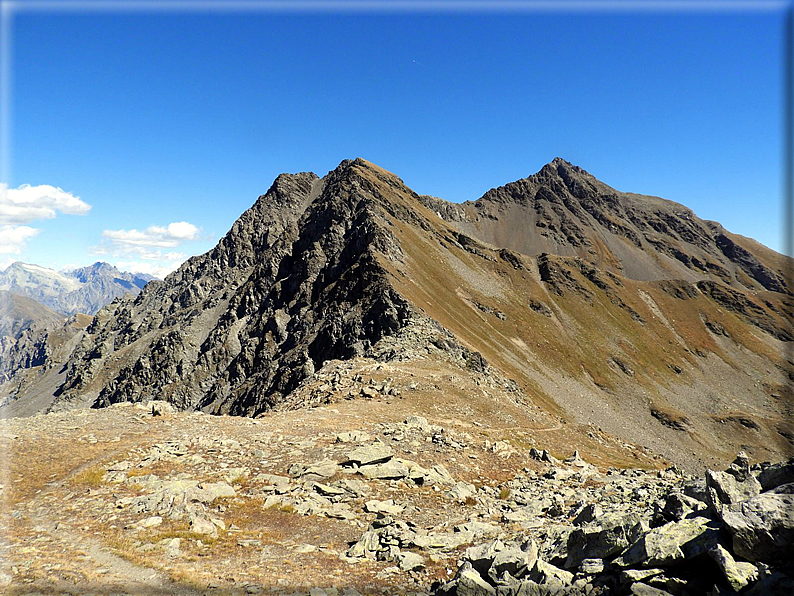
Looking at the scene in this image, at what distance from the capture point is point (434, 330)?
63.6 metres

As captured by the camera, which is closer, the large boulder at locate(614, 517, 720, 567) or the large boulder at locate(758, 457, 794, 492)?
the large boulder at locate(614, 517, 720, 567)

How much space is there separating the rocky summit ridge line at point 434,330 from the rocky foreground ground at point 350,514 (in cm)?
1604

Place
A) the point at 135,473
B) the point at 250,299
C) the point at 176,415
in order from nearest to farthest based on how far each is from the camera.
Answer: the point at 135,473
the point at 176,415
the point at 250,299

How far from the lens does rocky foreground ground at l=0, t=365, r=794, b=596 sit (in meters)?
10.1

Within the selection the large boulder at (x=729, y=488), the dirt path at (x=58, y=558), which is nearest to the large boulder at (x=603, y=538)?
the large boulder at (x=729, y=488)

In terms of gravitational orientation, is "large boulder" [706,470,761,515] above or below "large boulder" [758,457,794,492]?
below

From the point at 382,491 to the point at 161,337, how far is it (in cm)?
15131

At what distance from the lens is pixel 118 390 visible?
137 m

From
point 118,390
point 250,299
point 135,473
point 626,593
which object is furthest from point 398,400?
point 118,390

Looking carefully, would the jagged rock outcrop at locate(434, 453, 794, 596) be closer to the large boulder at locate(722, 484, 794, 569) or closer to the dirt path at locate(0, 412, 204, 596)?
the large boulder at locate(722, 484, 794, 569)

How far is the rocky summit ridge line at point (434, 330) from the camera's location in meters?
79.5

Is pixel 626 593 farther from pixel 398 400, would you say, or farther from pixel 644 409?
pixel 644 409

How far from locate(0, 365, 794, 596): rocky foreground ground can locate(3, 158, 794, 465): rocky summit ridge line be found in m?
16.0

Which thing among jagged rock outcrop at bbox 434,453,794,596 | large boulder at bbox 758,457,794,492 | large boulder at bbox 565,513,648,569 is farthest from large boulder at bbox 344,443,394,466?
large boulder at bbox 758,457,794,492
